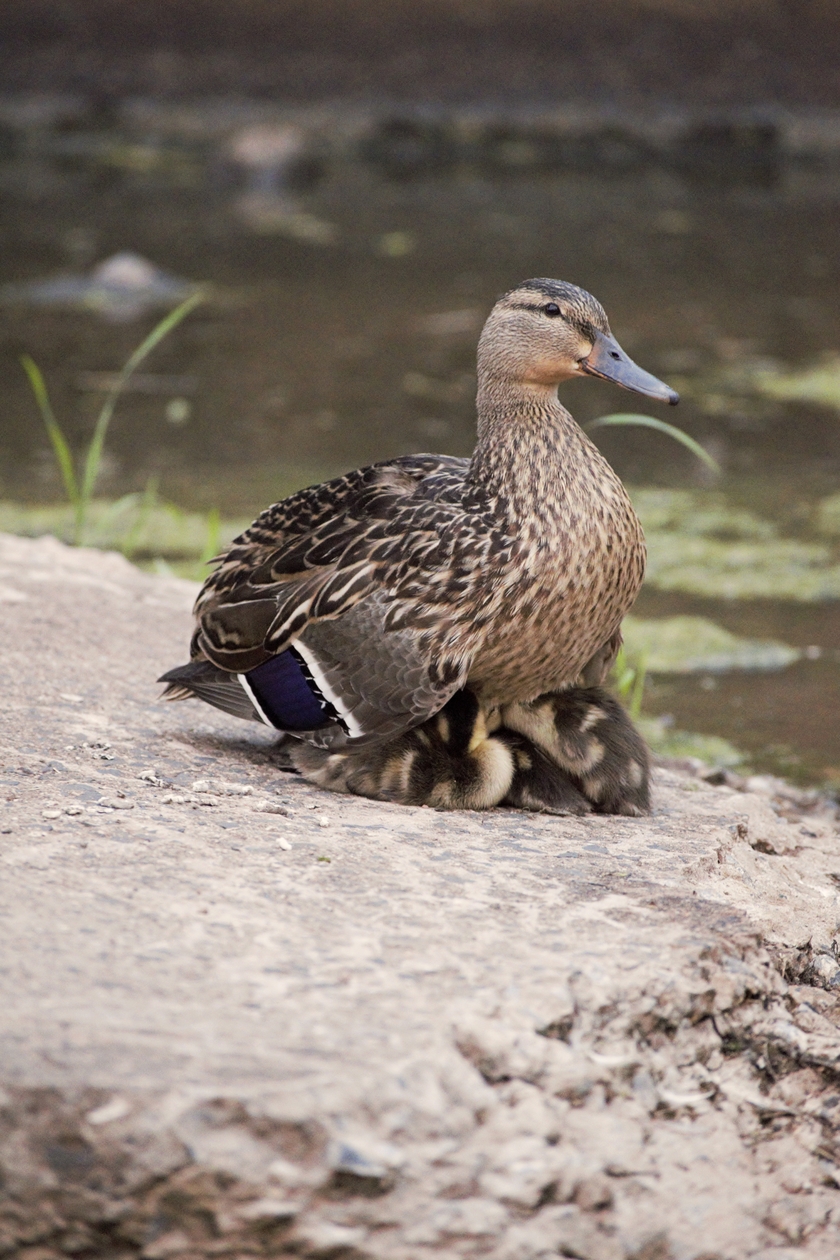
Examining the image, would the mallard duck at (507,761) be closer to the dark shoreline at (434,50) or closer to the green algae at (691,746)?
the green algae at (691,746)

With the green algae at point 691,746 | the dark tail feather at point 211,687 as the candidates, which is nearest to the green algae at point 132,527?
the green algae at point 691,746

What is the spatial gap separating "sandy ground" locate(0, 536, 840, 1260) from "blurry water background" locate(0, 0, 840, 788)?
6.02 feet

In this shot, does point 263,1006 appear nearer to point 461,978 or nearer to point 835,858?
point 461,978

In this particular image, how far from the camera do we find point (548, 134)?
39.0 ft

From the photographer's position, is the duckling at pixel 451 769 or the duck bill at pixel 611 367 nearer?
the duckling at pixel 451 769

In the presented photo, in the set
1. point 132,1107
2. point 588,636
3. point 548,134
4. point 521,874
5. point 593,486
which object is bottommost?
point 132,1107

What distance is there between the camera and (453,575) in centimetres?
296

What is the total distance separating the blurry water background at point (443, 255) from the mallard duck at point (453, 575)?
136cm

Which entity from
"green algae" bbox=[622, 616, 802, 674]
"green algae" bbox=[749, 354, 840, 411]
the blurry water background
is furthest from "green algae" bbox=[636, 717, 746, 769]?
"green algae" bbox=[749, 354, 840, 411]

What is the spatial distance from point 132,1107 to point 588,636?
4.76ft

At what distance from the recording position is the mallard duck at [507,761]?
3027 millimetres

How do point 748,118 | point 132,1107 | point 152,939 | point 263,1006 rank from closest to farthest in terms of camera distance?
point 132,1107, point 263,1006, point 152,939, point 748,118

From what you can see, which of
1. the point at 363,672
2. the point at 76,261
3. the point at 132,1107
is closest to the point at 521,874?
the point at 363,672

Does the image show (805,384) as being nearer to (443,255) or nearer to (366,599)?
(443,255)
